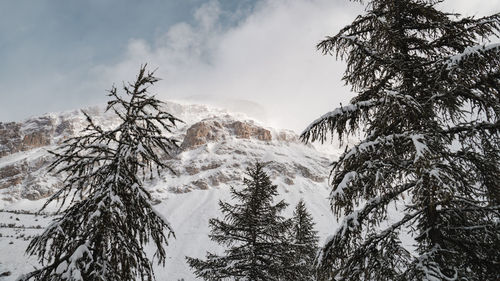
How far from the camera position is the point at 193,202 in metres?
90.9

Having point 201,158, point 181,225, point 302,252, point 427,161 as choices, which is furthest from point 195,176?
point 427,161

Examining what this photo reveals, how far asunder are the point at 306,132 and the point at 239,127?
171 m

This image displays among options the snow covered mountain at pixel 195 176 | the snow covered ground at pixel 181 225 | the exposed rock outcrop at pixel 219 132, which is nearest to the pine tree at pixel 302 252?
the snow covered ground at pixel 181 225

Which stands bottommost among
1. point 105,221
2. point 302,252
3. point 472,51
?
point 302,252

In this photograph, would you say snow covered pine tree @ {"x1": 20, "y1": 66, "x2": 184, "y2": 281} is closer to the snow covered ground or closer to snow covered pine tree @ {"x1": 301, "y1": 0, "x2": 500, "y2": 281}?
the snow covered ground

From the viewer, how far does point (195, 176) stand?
119 m

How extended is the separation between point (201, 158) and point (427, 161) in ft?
452

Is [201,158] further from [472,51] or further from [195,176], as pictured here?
[472,51]

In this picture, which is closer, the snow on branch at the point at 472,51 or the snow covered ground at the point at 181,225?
the snow on branch at the point at 472,51

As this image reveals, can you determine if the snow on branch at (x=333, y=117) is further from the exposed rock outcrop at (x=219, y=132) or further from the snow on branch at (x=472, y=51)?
the exposed rock outcrop at (x=219, y=132)

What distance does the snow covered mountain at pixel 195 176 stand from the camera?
2085 inches

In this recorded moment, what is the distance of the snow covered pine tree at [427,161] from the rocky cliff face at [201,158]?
4040 inches

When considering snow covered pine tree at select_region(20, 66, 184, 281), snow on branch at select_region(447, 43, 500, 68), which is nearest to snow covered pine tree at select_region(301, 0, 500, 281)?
snow on branch at select_region(447, 43, 500, 68)

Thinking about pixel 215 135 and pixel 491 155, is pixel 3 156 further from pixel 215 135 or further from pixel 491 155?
pixel 491 155
